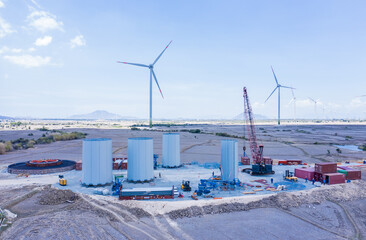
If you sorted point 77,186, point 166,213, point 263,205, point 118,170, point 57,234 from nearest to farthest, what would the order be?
1. point 57,234
2. point 166,213
3. point 263,205
4. point 77,186
5. point 118,170

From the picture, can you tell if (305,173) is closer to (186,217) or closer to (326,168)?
(326,168)

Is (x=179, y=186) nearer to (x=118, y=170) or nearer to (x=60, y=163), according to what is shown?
(x=118, y=170)

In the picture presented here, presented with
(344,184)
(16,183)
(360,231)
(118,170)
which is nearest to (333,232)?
(360,231)

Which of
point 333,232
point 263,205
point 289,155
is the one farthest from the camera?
point 289,155

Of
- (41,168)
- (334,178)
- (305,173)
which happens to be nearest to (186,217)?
(305,173)

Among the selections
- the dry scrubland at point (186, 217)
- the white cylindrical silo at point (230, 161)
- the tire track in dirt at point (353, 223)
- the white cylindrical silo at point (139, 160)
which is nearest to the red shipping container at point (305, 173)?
the dry scrubland at point (186, 217)

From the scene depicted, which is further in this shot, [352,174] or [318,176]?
[352,174]

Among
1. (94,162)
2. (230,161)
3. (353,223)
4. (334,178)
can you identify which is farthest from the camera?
(230,161)
